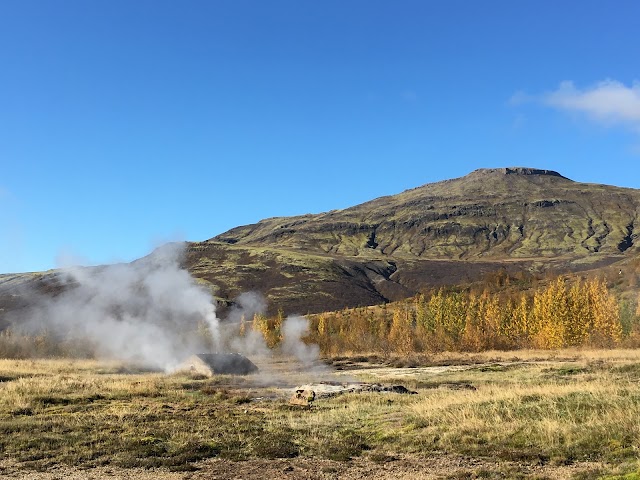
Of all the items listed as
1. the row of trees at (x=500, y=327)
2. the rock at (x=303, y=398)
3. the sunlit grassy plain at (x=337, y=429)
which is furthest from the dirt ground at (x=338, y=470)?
the row of trees at (x=500, y=327)

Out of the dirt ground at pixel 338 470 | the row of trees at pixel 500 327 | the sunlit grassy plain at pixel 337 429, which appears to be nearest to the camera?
the dirt ground at pixel 338 470

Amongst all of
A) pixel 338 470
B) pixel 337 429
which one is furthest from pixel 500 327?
pixel 338 470

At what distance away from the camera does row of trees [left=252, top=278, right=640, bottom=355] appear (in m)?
78.3

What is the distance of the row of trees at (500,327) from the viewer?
257 feet

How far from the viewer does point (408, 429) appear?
62.1 feet

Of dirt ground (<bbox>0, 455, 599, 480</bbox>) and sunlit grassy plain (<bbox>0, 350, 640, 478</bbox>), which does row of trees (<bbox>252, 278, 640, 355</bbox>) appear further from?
dirt ground (<bbox>0, 455, 599, 480</bbox>)

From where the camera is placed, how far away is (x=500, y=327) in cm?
9094

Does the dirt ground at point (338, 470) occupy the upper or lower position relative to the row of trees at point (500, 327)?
upper

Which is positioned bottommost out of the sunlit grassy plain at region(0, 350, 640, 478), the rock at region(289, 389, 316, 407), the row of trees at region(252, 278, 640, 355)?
the row of trees at region(252, 278, 640, 355)

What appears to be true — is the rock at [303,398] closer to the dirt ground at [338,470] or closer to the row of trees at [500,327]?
the dirt ground at [338,470]

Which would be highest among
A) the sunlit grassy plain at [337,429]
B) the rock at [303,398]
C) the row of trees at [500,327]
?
the sunlit grassy plain at [337,429]

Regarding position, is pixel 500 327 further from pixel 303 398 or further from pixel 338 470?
pixel 338 470

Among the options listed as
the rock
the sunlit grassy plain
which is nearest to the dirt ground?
the sunlit grassy plain

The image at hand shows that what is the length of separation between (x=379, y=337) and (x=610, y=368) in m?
60.4
